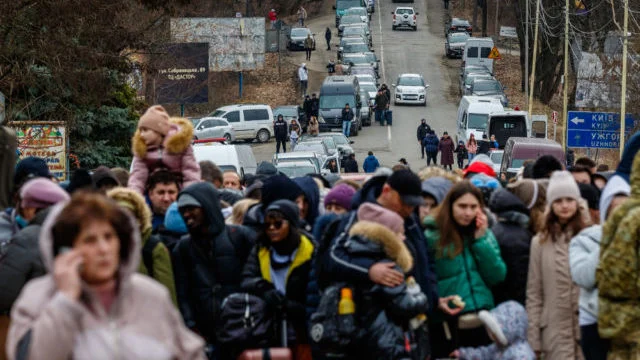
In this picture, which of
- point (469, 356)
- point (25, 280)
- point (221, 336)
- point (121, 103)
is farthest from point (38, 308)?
point (121, 103)

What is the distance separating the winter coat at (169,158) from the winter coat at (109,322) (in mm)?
6019

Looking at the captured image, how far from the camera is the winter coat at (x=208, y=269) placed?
32.6ft

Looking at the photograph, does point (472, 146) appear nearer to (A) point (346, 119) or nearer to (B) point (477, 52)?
(A) point (346, 119)

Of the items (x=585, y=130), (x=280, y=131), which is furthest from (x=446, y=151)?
(x=585, y=130)

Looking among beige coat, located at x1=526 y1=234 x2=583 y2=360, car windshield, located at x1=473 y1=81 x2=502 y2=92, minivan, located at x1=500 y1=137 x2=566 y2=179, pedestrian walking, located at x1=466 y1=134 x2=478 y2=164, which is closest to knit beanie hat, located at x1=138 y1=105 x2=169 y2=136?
beige coat, located at x1=526 y1=234 x2=583 y2=360

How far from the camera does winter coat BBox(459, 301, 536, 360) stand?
9781 millimetres

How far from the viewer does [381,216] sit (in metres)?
9.05

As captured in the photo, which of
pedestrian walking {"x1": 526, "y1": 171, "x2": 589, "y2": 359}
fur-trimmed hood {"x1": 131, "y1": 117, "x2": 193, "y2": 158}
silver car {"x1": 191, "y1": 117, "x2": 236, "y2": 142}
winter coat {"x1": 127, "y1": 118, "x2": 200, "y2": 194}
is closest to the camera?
pedestrian walking {"x1": 526, "y1": 171, "x2": 589, "y2": 359}

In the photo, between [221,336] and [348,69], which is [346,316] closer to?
[221,336]

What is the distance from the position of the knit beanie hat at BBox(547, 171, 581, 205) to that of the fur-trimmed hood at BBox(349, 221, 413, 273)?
144 cm

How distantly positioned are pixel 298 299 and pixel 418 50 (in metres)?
82.9

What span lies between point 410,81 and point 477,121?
55.1 feet

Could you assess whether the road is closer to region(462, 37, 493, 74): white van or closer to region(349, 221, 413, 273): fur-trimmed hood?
region(462, 37, 493, 74): white van

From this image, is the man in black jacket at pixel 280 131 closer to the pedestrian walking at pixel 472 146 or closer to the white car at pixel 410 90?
the pedestrian walking at pixel 472 146
